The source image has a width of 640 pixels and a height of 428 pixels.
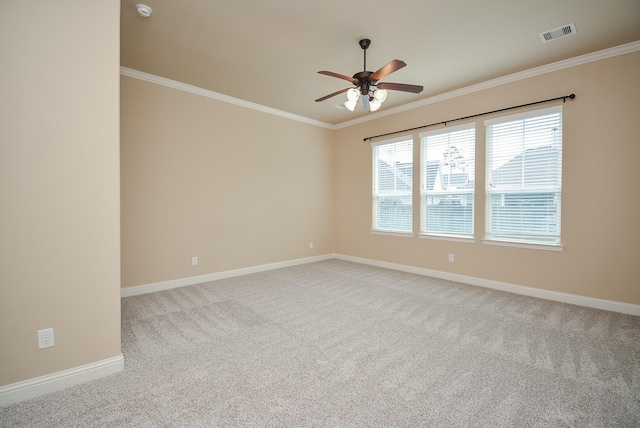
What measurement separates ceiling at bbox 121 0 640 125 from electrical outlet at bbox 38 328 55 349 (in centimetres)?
269

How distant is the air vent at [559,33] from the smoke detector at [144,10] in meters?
3.85

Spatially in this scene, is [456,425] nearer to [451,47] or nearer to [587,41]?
[451,47]

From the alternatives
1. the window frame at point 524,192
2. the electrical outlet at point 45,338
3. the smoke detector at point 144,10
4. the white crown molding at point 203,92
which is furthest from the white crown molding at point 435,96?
the electrical outlet at point 45,338

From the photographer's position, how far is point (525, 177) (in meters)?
3.82

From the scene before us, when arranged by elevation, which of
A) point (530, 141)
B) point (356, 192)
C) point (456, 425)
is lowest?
point (456, 425)

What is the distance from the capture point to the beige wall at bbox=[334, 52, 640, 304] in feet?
10.3

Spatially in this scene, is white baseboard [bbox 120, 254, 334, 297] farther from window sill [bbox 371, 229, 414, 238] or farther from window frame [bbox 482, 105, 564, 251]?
window frame [bbox 482, 105, 564, 251]

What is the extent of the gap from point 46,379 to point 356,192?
5110 millimetres

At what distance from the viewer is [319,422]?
1.59 m

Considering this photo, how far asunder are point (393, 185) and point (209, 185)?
3276mm

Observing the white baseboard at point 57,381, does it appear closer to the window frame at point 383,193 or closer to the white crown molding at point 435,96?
the white crown molding at point 435,96

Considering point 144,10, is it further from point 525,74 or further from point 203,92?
point 525,74

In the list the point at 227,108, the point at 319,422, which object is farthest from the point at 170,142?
the point at 319,422

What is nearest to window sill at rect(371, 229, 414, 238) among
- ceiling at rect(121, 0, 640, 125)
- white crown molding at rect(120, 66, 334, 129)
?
ceiling at rect(121, 0, 640, 125)
